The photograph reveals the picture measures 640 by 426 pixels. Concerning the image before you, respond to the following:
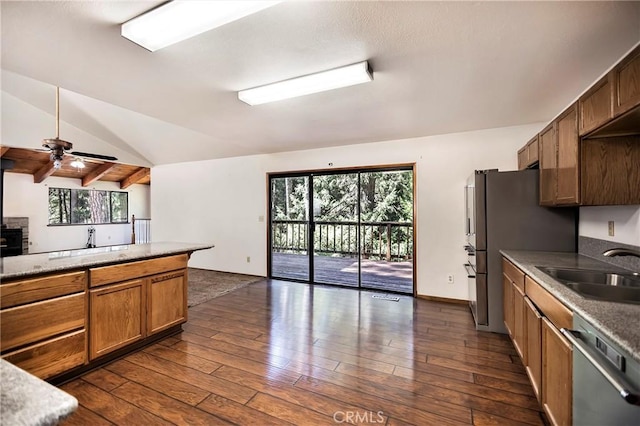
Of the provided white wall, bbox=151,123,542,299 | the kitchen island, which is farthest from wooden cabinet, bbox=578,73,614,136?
the kitchen island

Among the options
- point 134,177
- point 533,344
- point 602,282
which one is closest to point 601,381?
point 533,344

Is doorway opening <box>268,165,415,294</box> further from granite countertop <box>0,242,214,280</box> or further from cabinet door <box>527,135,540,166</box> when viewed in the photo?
granite countertop <box>0,242,214,280</box>

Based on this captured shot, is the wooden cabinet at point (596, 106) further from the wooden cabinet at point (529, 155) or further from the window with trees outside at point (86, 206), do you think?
the window with trees outside at point (86, 206)

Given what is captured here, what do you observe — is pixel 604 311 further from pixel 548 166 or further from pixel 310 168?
pixel 310 168

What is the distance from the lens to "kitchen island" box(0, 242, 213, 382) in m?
Answer: 1.87

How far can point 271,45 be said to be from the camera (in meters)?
1.92

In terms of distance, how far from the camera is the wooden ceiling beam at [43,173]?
7.36 metres

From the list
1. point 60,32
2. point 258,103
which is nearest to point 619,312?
point 258,103

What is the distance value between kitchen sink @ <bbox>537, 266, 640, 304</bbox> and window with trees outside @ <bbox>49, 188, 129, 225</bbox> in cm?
1096

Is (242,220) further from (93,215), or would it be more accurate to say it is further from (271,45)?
(93,215)

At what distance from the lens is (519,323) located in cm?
226

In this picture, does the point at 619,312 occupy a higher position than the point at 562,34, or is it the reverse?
the point at 562,34

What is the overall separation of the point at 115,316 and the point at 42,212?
800 cm

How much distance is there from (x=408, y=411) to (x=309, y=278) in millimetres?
3349
